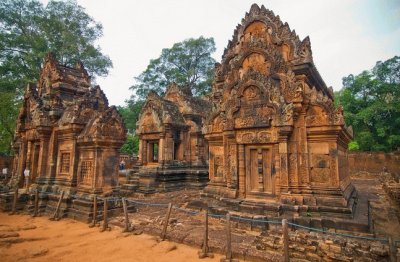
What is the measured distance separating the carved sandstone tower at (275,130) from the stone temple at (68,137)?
3818 mm

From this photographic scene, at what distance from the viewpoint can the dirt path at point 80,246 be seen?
528cm

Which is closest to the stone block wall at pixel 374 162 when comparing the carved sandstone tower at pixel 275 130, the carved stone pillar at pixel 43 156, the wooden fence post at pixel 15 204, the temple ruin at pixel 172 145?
the temple ruin at pixel 172 145

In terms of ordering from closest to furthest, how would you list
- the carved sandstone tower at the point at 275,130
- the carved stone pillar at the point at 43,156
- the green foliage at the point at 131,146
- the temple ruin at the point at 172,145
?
the carved sandstone tower at the point at 275,130
the carved stone pillar at the point at 43,156
the temple ruin at the point at 172,145
the green foliage at the point at 131,146

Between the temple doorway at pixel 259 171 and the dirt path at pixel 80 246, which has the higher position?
the temple doorway at pixel 259 171

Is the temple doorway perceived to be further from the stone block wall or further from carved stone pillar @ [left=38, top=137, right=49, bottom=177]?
the stone block wall

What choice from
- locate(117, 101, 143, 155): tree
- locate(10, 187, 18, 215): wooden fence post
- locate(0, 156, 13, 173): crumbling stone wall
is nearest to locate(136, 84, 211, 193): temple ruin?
locate(10, 187, 18, 215): wooden fence post

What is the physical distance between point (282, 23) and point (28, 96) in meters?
12.2

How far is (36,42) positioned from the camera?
2039 cm

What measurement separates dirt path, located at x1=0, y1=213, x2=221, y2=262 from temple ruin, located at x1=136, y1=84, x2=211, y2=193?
7180 millimetres

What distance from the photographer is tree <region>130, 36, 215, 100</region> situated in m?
35.3

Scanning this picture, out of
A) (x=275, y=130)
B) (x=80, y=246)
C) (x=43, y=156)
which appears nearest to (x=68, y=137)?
(x=43, y=156)

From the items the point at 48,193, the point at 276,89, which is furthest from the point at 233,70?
the point at 48,193

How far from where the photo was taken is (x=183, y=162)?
15.8 meters

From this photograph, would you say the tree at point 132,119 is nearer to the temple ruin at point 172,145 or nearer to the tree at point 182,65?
the tree at point 182,65
